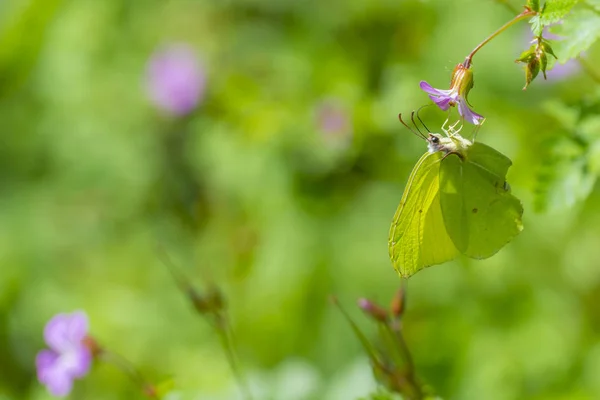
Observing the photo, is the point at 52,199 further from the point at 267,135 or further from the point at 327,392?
the point at 327,392

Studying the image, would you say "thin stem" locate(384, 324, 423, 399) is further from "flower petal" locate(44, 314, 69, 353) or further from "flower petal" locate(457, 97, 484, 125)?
"flower petal" locate(44, 314, 69, 353)

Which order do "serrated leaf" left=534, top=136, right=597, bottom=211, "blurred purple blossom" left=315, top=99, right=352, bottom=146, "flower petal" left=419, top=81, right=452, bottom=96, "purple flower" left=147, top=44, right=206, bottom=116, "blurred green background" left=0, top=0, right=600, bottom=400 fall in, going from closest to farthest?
1. "flower petal" left=419, top=81, right=452, bottom=96
2. "serrated leaf" left=534, top=136, right=597, bottom=211
3. "blurred green background" left=0, top=0, right=600, bottom=400
4. "blurred purple blossom" left=315, top=99, right=352, bottom=146
5. "purple flower" left=147, top=44, right=206, bottom=116

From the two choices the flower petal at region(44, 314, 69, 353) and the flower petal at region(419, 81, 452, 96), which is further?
the flower petal at region(44, 314, 69, 353)

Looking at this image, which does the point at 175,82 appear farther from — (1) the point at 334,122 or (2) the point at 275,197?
(1) the point at 334,122

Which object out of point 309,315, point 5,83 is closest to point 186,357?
point 309,315

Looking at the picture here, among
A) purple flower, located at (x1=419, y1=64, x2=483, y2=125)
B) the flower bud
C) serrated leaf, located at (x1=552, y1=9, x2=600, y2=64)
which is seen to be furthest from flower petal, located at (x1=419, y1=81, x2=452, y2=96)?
serrated leaf, located at (x1=552, y1=9, x2=600, y2=64)

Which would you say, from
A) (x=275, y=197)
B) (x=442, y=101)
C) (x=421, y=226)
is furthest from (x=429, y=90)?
(x=275, y=197)
